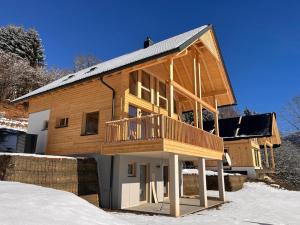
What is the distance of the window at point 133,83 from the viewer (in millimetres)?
14984

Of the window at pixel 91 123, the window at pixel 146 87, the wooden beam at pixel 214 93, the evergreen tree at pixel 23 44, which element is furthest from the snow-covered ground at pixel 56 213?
the evergreen tree at pixel 23 44

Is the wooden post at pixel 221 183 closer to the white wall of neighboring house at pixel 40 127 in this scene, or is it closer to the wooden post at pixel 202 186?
A: the wooden post at pixel 202 186

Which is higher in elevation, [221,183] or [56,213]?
[221,183]

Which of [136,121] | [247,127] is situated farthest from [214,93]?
[247,127]

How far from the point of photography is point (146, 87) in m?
16.3

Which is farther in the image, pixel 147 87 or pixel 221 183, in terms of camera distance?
pixel 221 183

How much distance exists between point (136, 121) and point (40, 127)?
8.63 metres

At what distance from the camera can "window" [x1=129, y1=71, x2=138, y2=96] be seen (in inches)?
590

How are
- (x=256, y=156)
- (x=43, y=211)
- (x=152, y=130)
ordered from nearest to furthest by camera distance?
(x=43, y=211), (x=152, y=130), (x=256, y=156)

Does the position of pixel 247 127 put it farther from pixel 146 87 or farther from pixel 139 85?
pixel 139 85

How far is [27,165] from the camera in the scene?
10703 millimetres

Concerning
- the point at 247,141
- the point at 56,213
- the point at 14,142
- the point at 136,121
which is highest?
the point at 247,141

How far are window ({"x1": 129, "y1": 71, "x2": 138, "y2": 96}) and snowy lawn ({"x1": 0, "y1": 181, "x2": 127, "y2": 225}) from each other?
8552 millimetres

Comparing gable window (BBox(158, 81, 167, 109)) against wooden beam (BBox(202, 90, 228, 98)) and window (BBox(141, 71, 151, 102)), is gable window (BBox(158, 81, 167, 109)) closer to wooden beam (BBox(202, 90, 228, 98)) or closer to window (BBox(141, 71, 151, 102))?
window (BBox(141, 71, 151, 102))
